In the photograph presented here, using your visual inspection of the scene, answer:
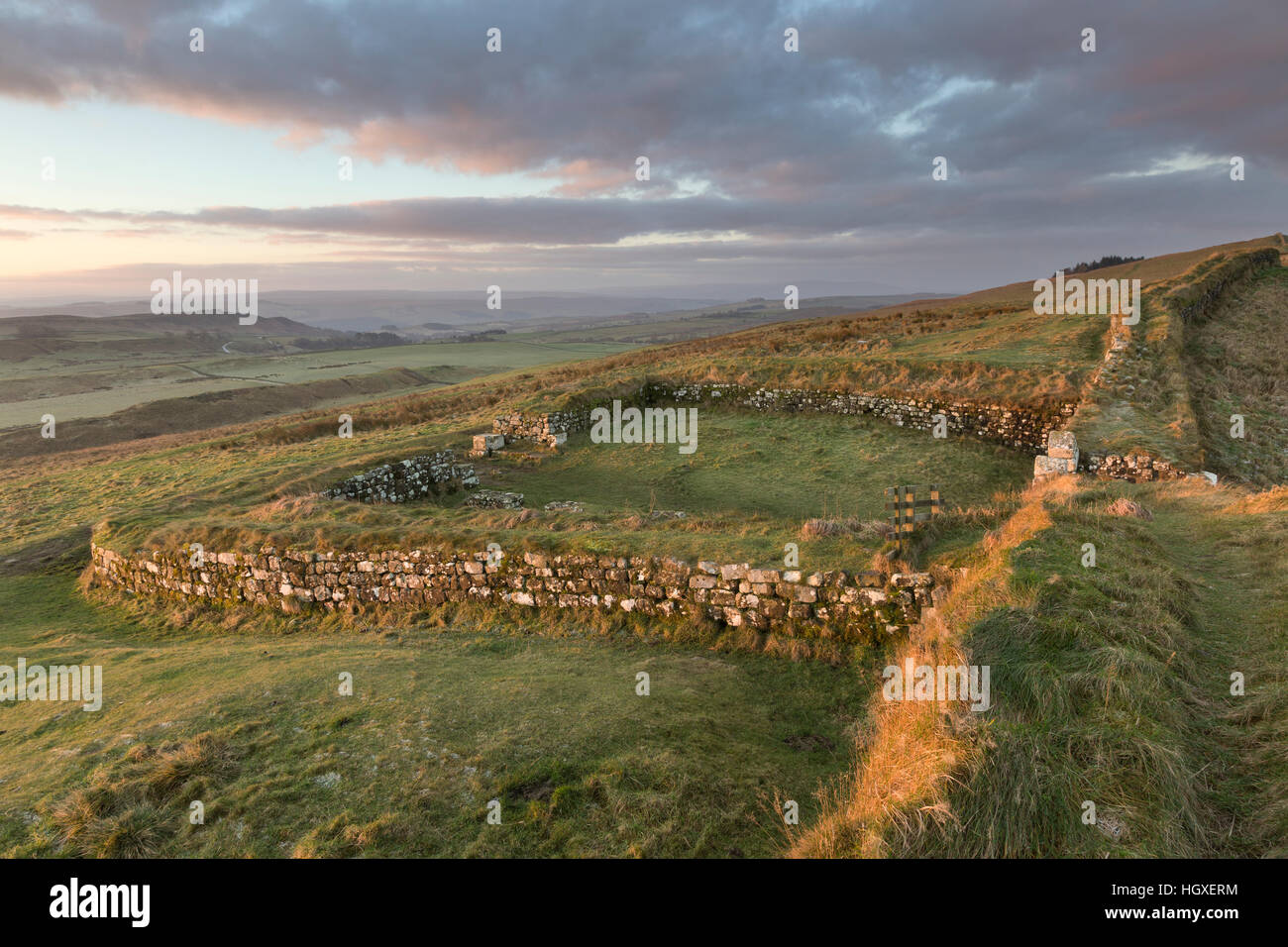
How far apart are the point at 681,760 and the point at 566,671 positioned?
2673 millimetres

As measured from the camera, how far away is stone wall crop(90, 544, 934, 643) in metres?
8.97

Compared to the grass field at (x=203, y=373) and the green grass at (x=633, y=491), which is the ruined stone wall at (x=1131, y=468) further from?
the grass field at (x=203, y=373)

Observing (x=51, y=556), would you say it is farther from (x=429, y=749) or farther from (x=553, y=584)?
(x=429, y=749)

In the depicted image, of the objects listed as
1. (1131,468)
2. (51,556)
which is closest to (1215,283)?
(1131,468)

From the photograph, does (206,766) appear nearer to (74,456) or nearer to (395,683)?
(395,683)

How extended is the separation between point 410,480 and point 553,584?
9557 mm

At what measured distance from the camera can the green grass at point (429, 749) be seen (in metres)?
5.22

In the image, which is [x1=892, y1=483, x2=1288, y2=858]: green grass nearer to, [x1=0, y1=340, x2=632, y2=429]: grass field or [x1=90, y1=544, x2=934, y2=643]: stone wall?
[x1=90, y1=544, x2=934, y2=643]: stone wall

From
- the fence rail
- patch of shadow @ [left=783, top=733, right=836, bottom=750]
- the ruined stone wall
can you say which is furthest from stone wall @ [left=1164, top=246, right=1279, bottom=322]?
patch of shadow @ [left=783, top=733, right=836, bottom=750]

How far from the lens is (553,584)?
1048cm

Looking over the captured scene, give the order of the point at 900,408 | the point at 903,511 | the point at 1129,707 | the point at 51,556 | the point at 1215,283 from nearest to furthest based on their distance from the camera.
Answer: the point at 1129,707 < the point at 903,511 < the point at 51,556 < the point at 900,408 < the point at 1215,283

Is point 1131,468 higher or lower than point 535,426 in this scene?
lower

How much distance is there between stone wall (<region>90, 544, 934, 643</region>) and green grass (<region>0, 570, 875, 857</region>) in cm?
68

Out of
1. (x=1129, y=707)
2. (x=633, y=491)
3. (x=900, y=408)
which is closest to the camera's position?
(x=1129, y=707)
